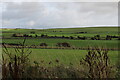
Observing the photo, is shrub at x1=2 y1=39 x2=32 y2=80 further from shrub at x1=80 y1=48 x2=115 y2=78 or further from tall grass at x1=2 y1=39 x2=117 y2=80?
shrub at x1=80 y1=48 x2=115 y2=78

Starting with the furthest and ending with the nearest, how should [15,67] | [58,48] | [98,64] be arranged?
[58,48] < [15,67] < [98,64]

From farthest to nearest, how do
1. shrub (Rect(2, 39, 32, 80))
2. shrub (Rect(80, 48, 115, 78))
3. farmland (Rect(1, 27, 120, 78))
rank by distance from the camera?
1. farmland (Rect(1, 27, 120, 78))
2. shrub (Rect(2, 39, 32, 80))
3. shrub (Rect(80, 48, 115, 78))

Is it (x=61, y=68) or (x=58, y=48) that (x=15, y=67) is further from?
(x=58, y=48)

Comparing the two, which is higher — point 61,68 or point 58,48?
point 58,48

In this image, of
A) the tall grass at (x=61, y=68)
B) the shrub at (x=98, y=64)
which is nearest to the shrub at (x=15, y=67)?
the tall grass at (x=61, y=68)

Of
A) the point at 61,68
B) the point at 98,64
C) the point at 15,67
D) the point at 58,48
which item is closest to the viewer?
the point at 98,64

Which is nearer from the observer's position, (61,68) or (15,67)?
(15,67)

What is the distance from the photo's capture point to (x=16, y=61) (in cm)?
388

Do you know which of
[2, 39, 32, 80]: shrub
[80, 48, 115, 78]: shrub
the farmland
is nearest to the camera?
[80, 48, 115, 78]: shrub

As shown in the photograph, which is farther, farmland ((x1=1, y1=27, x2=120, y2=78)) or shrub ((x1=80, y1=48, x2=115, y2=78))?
farmland ((x1=1, y1=27, x2=120, y2=78))

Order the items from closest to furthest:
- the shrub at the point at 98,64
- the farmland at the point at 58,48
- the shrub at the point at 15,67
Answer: the shrub at the point at 98,64, the shrub at the point at 15,67, the farmland at the point at 58,48

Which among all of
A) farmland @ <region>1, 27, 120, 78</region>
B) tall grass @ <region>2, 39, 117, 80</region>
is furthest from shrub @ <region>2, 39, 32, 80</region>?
farmland @ <region>1, 27, 120, 78</region>

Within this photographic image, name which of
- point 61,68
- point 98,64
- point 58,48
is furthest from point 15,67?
point 58,48

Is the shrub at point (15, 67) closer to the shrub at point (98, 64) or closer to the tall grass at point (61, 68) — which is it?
Result: the tall grass at point (61, 68)
